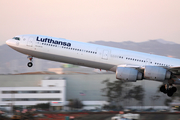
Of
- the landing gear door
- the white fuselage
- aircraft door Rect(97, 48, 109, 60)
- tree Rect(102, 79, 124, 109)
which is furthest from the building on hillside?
aircraft door Rect(97, 48, 109, 60)

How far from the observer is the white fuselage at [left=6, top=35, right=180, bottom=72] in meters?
30.1

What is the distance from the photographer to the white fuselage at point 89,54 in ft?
98.7

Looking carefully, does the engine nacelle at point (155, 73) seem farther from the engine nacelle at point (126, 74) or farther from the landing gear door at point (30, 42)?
the landing gear door at point (30, 42)

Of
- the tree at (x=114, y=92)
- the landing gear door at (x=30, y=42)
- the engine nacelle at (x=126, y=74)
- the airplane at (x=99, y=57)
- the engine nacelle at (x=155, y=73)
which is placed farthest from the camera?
the tree at (x=114, y=92)

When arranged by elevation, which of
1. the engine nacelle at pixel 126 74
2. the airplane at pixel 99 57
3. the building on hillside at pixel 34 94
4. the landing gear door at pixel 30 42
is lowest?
the building on hillside at pixel 34 94

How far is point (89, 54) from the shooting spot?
30078 mm

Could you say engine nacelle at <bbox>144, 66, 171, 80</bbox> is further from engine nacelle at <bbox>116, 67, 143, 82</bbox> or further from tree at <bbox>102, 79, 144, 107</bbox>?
tree at <bbox>102, 79, 144, 107</bbox>

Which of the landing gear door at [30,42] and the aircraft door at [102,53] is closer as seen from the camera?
the aircraft door at [102,53]

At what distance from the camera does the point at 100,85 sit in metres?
91.9

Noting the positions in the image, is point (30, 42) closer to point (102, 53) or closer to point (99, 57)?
point (99, 57)

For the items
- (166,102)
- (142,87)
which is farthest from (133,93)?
(166,102)

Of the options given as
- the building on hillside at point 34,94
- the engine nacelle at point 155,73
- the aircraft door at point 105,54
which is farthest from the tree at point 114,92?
the engine nacelle at point 155,73

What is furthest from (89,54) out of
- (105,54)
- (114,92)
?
(114,92)

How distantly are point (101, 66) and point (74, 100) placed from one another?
57.5 m
